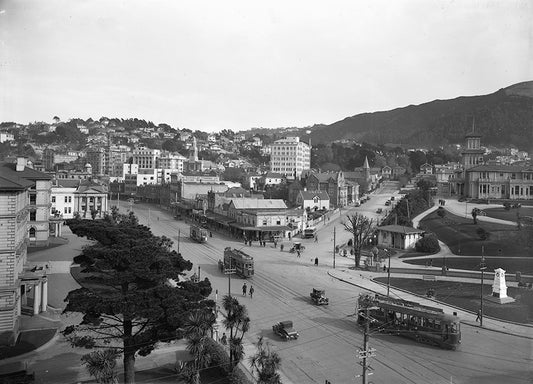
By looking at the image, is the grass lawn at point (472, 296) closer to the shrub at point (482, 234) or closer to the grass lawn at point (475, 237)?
the grass lawn at point (475, 237)

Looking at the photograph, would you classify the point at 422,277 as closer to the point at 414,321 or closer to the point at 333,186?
the point at 414,321

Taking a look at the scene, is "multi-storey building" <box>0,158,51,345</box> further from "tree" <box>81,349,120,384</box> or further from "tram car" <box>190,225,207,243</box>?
"tram car" <box>190,225,207,243</box>

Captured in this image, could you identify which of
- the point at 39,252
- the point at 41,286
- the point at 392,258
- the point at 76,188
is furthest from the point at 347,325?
the point at 76,188

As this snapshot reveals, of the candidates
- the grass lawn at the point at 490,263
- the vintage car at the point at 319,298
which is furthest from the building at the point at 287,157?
the vintage car at the point at 319,298

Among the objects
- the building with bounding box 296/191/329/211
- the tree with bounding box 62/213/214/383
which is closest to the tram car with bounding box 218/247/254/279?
the tree with bounding box 62/213/214/383

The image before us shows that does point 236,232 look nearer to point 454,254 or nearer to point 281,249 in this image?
point 281,249
